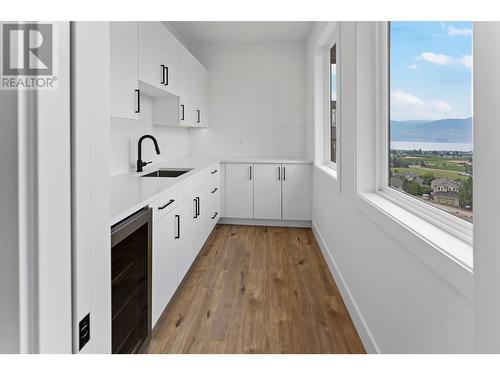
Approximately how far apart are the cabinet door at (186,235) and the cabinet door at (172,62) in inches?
43.3

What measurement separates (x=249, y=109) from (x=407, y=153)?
135 inches

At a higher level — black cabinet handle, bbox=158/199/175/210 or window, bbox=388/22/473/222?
window, bbox=388/22/473/222

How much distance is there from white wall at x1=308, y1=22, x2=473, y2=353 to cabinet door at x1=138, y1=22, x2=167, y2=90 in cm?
143

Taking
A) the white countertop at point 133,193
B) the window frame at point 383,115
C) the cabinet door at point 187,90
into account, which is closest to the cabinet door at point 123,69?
the white countertop at point 133,193

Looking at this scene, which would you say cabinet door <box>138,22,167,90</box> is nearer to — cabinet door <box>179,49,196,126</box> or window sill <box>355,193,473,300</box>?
cabinet door <box>179,49,196,126</box>

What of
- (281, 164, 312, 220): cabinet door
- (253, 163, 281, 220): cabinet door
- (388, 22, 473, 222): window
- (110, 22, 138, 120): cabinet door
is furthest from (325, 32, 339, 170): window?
(110, 22, 138, 120): cabinet door

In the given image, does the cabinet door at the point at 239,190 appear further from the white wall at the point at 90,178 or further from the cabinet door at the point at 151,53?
the white wall at the point at 90,178

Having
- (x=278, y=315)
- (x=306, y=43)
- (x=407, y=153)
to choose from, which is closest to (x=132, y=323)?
(x=278, y=315)

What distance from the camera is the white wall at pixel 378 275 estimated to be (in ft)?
3.43

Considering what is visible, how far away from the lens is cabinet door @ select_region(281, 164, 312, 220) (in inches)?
172

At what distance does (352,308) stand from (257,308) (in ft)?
2.04

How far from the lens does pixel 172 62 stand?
3.19m
